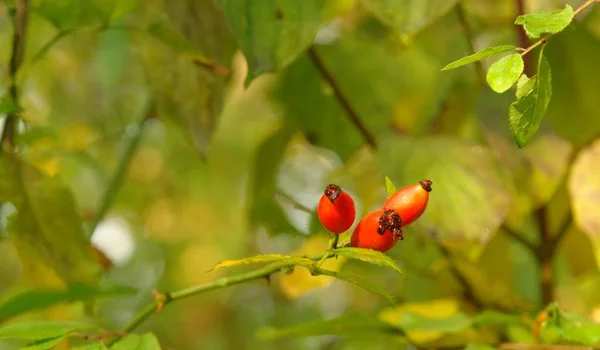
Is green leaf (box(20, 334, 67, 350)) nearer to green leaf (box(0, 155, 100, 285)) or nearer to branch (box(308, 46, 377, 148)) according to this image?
green leaf (box(0, 155, 100, 285))

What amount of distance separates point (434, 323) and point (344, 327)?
6cm

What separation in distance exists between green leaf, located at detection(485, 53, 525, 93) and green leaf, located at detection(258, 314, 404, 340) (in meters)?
0.20

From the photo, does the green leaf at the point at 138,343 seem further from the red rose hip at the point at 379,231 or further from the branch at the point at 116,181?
the branch at the point at 116,181

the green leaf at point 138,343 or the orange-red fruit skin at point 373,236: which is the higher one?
the orange-red fruit skin at point 373,236

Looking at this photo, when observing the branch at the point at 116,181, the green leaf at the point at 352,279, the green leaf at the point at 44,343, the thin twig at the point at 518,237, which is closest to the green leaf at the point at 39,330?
the green leaf at the point at 44,343

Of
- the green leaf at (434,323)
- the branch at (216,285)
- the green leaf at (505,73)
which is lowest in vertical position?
the branch at (216,285)

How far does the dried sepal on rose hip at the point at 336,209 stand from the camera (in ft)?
0.89

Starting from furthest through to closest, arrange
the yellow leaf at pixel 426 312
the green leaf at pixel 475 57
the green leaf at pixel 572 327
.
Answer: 1. the yellow leaf at pixel 426 312
2. the green leaf at pixel 572 327
3. the green leaf at pixel 475 57

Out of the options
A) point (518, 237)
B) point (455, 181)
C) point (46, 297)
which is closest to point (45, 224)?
point (46, 297)

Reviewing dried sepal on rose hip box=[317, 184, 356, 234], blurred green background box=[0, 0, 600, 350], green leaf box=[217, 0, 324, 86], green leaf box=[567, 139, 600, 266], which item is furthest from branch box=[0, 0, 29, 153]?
green leaf box=[567, 139, 600, 266]

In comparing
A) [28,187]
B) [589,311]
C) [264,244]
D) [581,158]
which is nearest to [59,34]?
[28,187]

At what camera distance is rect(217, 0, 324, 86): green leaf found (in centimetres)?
42

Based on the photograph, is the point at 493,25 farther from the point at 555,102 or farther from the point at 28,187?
the point at 28,187

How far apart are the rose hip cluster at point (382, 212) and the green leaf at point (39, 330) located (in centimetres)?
14
